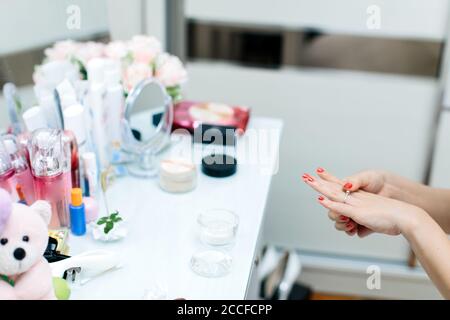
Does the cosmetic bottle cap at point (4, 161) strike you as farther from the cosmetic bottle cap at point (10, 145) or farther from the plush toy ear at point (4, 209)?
the plush toy ear at point (4, 209)

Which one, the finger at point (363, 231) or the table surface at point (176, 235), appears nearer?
the table surface at point (176, 235)

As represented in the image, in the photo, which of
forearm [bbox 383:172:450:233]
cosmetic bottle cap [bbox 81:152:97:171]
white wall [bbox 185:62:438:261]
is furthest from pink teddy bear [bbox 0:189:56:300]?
white wall [bbox 185:62:438:261]

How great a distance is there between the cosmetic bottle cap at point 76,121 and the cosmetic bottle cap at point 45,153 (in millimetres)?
90

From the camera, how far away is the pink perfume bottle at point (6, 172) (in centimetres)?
106

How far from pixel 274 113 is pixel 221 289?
107 cm

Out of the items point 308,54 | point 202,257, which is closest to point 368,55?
point 308,54

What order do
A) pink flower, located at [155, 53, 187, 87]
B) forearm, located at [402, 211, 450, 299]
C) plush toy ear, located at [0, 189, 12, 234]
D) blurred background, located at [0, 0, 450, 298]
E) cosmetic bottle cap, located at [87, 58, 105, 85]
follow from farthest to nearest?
blurred background, located at [0, 0, 450, 298] < pink flower, located at [155, 53, 187, 87] < cosmetic bottle cap, located at [87, 58, 105, 85] < forearm, located at [402, 211, 450, 299] < plush toy ear, located at [0, 189, 12, 234]

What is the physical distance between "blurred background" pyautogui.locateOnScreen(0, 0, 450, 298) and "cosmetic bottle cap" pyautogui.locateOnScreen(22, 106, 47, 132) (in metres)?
0.58

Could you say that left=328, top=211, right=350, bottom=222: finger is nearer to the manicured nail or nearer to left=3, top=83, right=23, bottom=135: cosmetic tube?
the manicured nail

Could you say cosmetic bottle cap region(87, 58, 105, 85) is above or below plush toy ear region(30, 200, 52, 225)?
above

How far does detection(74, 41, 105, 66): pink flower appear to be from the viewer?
1.36 metres

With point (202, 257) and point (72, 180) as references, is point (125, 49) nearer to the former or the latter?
point (72, 180)

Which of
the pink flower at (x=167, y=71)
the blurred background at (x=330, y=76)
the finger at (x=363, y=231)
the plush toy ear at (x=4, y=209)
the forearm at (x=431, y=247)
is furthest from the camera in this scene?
the blurred background at (x=330, y=76)

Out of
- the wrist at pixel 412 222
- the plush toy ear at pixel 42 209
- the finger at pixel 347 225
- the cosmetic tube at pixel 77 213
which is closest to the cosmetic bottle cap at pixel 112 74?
the cosmetic tube at pixel 77 213
